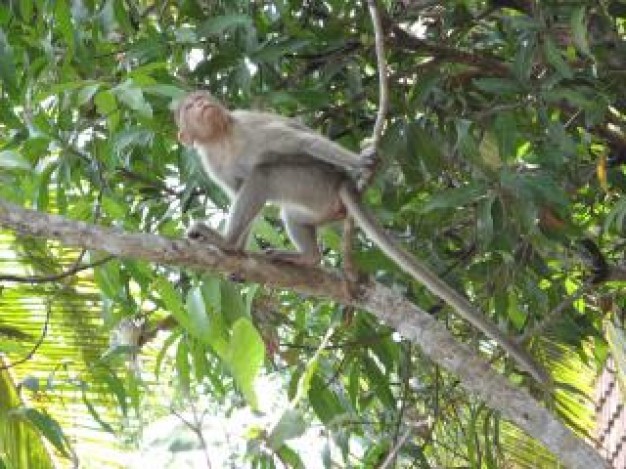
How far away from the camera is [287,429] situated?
375 cm

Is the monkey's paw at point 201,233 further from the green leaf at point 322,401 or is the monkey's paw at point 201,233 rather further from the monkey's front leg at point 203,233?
the green leaf at point 322,401

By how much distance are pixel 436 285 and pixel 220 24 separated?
129 centimetres

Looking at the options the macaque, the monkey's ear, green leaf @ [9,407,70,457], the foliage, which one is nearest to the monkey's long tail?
the macaque

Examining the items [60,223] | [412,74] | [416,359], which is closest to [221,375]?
[416,359]

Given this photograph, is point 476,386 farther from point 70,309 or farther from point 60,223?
point 70,309

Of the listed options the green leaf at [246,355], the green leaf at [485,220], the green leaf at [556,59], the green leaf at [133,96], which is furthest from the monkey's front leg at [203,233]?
the green leaf at [556,59]

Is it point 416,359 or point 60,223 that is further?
point 416,359

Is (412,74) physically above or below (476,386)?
above

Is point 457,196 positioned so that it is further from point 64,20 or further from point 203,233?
point 64,20

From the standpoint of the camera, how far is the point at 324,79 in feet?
17.0

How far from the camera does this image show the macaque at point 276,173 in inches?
180

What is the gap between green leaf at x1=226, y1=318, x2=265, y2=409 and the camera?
11.2ft

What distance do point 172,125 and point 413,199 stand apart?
1107mm

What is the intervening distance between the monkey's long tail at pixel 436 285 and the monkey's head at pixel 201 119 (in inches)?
28.9
